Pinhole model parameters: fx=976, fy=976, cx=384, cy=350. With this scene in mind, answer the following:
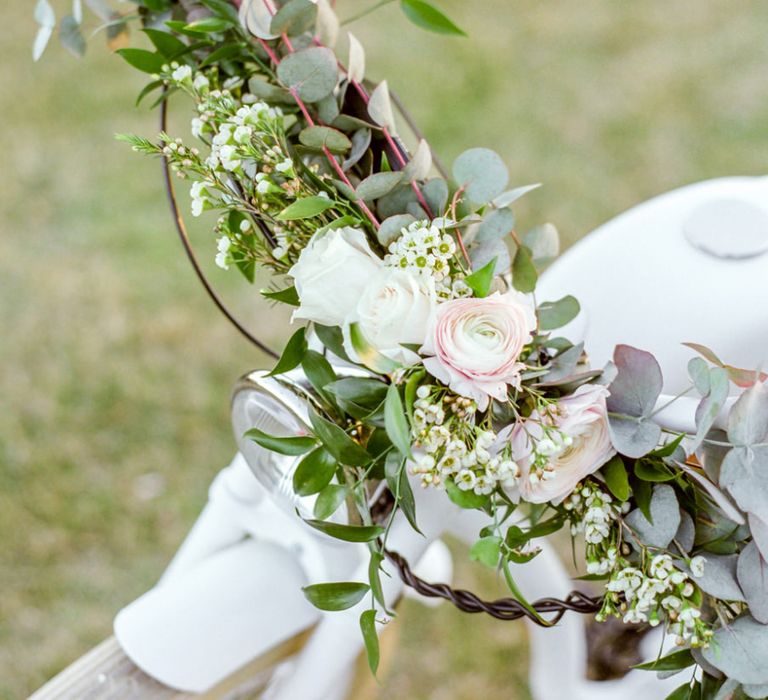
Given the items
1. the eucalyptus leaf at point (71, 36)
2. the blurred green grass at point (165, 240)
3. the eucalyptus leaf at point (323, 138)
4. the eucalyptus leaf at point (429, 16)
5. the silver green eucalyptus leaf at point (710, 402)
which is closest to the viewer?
the silver green eucalyptus leaf at point (710, 402)

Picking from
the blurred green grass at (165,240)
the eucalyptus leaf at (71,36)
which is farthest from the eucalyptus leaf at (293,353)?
the blurred green grass at (165,240)

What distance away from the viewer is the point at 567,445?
0.56 meters

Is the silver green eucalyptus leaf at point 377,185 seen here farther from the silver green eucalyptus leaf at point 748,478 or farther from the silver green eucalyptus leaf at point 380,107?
the silver green eucalyptus leaf at point 748,478

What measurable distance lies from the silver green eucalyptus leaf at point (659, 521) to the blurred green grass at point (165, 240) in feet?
3.32

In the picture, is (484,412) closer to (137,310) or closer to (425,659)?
(425,659)

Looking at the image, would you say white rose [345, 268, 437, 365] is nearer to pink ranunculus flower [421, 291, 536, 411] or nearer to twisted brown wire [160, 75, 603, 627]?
pink ranunculus flower [421, 291, 536, 411]

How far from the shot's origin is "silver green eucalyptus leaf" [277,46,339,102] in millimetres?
646

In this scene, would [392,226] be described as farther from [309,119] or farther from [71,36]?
[71,36]

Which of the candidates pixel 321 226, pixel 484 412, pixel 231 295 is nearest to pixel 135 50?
pixel 321 226

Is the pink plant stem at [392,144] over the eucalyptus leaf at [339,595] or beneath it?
over

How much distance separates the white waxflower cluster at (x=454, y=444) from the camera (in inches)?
21.9

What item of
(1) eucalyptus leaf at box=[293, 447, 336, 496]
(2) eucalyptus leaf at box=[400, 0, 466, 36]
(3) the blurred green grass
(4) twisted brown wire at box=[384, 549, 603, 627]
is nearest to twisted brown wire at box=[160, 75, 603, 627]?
(4) twisted brown wire at box=[384, 549, 603, 627]

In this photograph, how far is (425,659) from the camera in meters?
1.55

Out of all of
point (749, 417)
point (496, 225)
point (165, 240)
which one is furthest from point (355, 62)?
point (165, 240)
